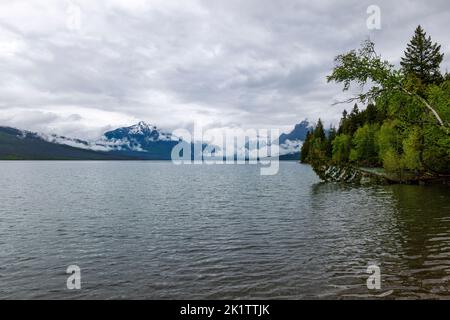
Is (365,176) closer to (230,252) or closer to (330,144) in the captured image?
(230,252)

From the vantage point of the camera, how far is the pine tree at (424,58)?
67.3m

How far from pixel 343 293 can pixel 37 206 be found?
39804mm

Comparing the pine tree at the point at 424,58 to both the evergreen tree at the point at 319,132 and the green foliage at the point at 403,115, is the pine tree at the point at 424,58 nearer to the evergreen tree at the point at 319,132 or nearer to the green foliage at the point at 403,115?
the green foliage at the point at 403,115

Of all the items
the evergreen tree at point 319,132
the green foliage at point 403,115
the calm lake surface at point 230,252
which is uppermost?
the evergreen tree at point 319,132

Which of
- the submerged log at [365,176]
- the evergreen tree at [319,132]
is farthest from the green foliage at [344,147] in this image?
the submerged log at [365,176]

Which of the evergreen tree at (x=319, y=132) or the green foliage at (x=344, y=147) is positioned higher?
the evergreen tree at (x=319, y=132)

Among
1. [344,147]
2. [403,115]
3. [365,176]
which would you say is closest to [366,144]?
[344,147]

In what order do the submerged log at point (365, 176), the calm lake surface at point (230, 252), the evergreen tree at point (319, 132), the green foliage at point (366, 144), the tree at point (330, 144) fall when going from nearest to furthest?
the calm lake surface at point (230, 252) < the submerged log at point (365, 176) < the green foliage at point (366, 144) < the tree at point (330, 144) < the evergreen tree at point (319, 132)

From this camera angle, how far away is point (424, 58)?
6838 cm

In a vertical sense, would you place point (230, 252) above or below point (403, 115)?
below

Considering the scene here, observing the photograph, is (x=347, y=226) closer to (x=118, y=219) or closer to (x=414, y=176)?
(x=118, y=219)
